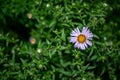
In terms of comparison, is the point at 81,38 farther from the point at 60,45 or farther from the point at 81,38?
the point at 60,45

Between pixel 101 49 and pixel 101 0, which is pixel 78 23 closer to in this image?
pixel 101 49

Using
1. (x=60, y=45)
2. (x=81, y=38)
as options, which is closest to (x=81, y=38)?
(x=81, y=38)

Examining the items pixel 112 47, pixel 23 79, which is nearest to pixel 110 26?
pixel 112 47
